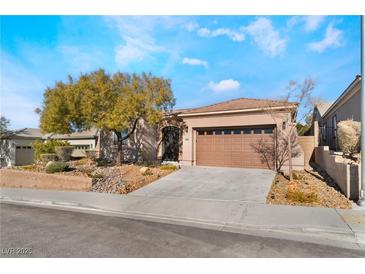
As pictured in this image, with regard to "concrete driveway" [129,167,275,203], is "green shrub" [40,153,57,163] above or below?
above

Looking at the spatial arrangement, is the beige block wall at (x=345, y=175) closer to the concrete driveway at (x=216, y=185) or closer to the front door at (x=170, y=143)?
the concrete driveway at (x=216, y=185)

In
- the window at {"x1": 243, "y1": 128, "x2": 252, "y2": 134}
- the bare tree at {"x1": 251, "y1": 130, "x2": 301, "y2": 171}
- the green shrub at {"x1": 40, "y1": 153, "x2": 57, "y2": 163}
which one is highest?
the window at {"x1": 243, "y1": 128, "x2": 252, "y2": 134}

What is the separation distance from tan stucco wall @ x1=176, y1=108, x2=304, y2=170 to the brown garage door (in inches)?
17.3

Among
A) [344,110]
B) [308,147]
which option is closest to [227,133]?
[308,147]

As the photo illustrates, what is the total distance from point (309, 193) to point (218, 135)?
8.21 m

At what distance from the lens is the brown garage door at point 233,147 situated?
15055mm

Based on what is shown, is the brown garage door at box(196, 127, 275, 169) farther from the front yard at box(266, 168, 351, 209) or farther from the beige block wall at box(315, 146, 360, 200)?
the beige block wall at box(315, 146, 360, 200)

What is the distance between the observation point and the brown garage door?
49.4ft

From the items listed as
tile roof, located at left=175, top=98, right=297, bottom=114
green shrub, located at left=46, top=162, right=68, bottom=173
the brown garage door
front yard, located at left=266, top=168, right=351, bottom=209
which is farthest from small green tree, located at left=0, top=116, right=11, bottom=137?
front yard, located at left=266, top=168, right=351, bottom=209

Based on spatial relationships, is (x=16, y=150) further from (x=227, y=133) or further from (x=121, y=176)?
(x=227, y=133)

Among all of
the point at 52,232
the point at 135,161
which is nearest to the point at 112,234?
the point at 52,232

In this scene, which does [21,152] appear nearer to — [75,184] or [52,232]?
[75,184]

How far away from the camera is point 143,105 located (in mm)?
15094

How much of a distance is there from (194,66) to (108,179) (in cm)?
977
